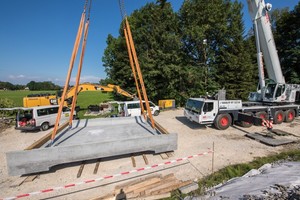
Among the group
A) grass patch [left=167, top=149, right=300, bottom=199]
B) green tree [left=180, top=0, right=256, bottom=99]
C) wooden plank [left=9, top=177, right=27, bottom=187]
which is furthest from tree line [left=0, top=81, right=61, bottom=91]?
grass patch [left=167, top=149, right=300, bottom=199]

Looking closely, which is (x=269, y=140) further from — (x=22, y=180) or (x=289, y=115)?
(x=22, y=180)

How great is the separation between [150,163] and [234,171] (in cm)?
306

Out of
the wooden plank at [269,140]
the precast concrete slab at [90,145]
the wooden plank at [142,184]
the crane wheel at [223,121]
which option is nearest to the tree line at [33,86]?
the precast concrete slab at [90,145]

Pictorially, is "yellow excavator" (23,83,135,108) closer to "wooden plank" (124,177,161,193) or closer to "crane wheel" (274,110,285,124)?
"wooden plank" (124,177,161,193)

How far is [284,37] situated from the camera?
24000mm

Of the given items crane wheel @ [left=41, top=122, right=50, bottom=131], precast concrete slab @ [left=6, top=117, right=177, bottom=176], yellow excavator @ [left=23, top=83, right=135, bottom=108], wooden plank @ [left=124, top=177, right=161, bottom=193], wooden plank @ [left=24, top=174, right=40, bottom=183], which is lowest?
wooden plank @ [left=24, top=174, right=40, bottom=183]

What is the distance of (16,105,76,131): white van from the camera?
10641 mm

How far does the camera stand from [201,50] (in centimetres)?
2281

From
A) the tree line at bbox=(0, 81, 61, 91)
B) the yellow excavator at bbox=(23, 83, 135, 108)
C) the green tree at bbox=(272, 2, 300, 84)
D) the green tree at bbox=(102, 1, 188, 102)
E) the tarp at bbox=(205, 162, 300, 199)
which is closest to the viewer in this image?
the tarp at bbox=(205, 162, 300, 199)

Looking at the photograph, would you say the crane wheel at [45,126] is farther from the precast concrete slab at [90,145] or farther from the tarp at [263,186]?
the tarp at [263,186]

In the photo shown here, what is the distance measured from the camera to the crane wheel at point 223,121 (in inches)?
417

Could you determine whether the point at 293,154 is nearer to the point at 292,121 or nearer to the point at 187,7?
the point at 292,121

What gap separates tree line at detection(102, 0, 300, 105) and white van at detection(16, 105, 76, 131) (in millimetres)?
12626

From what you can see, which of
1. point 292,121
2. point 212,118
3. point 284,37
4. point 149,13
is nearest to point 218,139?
point 212,118
